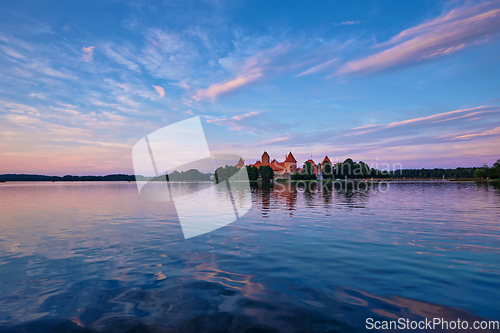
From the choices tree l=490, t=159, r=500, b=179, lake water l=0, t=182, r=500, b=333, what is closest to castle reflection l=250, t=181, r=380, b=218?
lake water l=0, t=182, r=500, b=333

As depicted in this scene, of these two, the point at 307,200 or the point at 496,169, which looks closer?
the point at 307,200

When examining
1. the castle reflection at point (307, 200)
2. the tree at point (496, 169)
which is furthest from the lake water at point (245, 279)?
the tree at point (496, 169)

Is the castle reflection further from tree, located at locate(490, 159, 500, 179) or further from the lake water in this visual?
tree, located at locate(490, 159, 500, 179)

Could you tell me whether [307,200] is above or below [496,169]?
below

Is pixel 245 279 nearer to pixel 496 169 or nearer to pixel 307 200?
pixel 307 200

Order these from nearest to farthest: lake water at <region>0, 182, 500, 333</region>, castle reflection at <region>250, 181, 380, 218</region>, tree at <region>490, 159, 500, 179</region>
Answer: lake water at <region>0, 182, 500, 333</region> < castle reflection at <region>250, 181, 380, 218</region> < tree at <region>490, 159, 500, 179</region>

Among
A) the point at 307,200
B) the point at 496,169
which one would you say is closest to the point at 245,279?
the point at 307,200

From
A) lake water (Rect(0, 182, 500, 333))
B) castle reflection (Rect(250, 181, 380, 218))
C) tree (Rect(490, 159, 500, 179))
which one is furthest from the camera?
tree (Rect(490, 159, 500, 179))

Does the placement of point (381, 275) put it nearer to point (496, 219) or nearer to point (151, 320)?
point (151, 320)

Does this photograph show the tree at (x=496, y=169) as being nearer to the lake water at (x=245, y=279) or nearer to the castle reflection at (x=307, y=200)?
the castle reflection at (x=307, y=200)

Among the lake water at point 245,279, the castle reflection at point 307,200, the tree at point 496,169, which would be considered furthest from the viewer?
the tree at point 496,169

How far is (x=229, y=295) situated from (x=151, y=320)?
94.7 inches

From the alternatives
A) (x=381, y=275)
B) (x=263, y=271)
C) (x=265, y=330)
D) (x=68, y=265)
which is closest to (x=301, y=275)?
(x=263, y=271)

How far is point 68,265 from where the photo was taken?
37.4ft
